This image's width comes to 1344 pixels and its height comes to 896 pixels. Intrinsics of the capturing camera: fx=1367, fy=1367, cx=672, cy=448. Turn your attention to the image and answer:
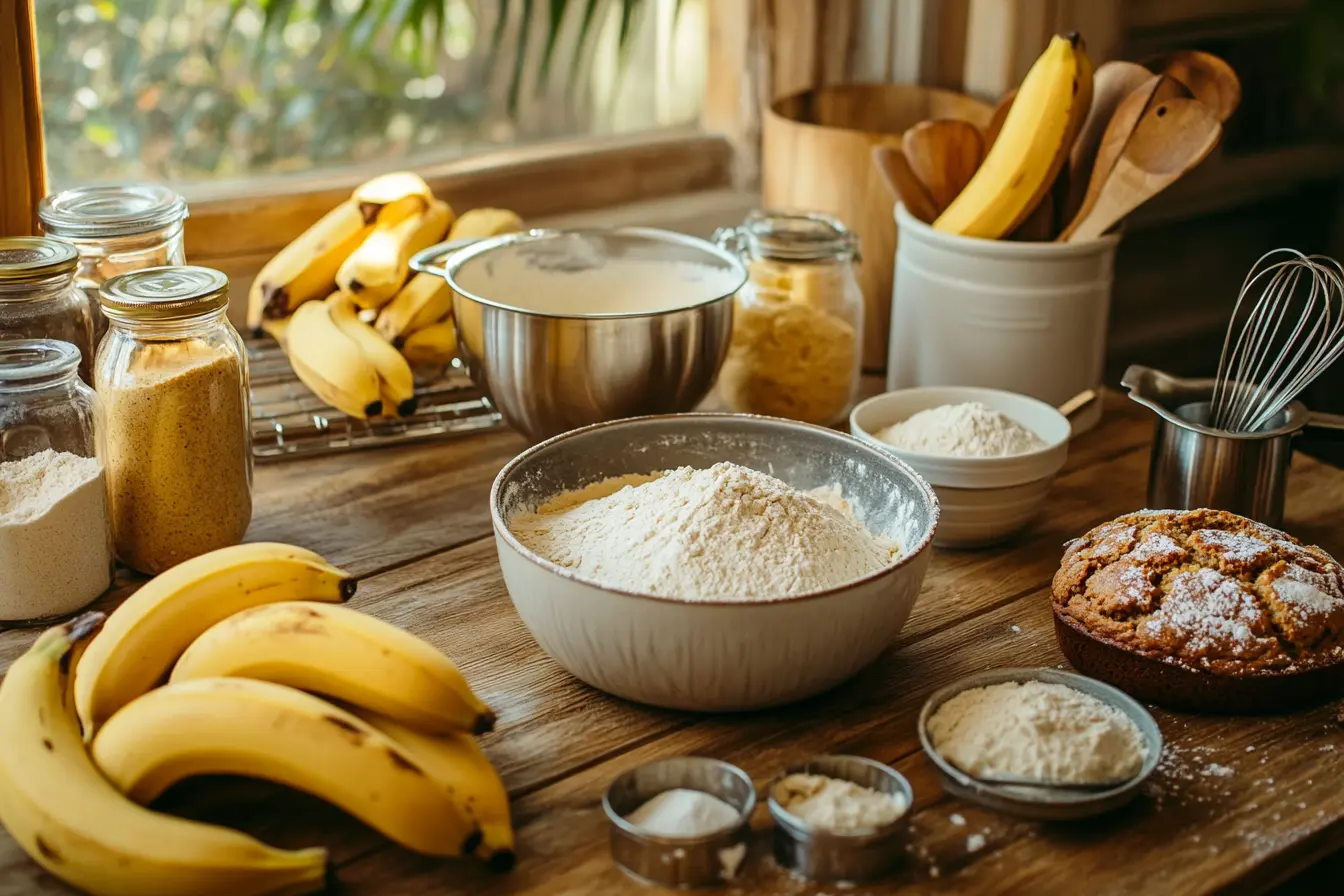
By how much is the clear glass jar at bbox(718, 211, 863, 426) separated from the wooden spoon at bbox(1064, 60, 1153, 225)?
0.22 meters

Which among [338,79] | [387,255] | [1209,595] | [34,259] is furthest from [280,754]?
[338,79]

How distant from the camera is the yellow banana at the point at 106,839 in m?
0.70

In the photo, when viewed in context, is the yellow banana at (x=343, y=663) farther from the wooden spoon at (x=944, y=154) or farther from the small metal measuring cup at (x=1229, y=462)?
the wooden spoon at (x=944, y=154)

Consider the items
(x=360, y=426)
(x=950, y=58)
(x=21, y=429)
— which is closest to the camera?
(x=21, y=429)

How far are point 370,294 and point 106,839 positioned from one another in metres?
0.74

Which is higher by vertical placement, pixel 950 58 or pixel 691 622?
pixel 950 58

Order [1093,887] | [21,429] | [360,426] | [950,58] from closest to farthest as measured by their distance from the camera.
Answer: [1093,887] < [21,429] < [360,426] < [950,58]

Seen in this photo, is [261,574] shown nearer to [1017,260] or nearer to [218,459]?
[218,459]

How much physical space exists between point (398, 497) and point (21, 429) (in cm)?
34

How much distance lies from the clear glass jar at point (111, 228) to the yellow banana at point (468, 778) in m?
0.51

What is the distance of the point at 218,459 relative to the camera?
1.05 meters

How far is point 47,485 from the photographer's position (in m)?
0.98

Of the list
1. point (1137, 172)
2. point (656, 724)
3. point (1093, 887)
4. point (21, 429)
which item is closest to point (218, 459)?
point (21, 429)

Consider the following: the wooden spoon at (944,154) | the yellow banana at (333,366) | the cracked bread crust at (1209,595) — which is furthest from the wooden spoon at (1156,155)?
the yellow banana at (333,366)
